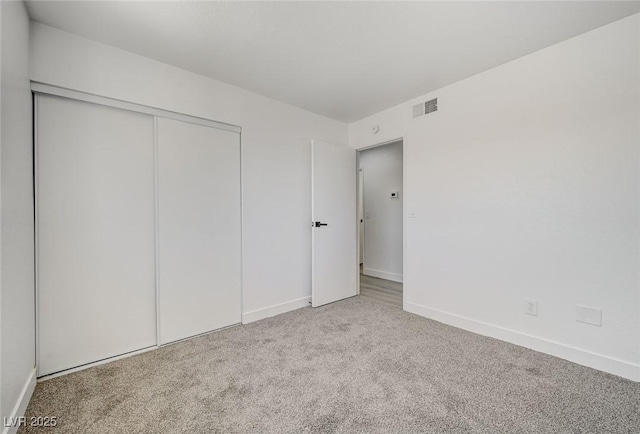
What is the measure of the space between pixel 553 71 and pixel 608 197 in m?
1.06

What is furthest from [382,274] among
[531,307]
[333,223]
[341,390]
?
[341,390]

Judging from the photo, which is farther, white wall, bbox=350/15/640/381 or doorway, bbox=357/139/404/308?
doorway, bbox=357/139/404/308

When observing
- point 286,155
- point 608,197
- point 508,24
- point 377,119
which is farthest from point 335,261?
point 508,24

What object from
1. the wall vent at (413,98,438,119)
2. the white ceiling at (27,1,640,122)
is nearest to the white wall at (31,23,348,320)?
the white ceiling at (27,1,640,122)

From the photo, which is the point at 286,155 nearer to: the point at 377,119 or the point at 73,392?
the point at 377,119

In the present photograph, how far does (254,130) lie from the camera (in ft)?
9.45

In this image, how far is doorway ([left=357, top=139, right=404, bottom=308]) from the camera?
14.7ft

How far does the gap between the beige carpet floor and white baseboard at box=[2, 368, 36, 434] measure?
5 centimetres

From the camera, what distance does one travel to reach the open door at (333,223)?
3.24m

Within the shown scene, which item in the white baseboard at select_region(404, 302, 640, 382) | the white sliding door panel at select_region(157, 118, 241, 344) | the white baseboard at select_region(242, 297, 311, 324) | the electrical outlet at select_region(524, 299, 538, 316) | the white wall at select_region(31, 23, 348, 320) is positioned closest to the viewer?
the white baseboard at select_region(404, 302, 640, 382)

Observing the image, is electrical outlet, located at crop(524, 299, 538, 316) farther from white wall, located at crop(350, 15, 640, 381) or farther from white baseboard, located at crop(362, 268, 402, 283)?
white baseboard, located at crop(362, 268, 402, 283)

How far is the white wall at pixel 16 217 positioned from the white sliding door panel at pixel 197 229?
0.77 meters

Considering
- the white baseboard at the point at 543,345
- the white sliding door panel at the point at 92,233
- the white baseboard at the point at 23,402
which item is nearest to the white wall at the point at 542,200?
the white baseboard at the point at 543,345

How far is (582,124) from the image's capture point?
1979 mm
